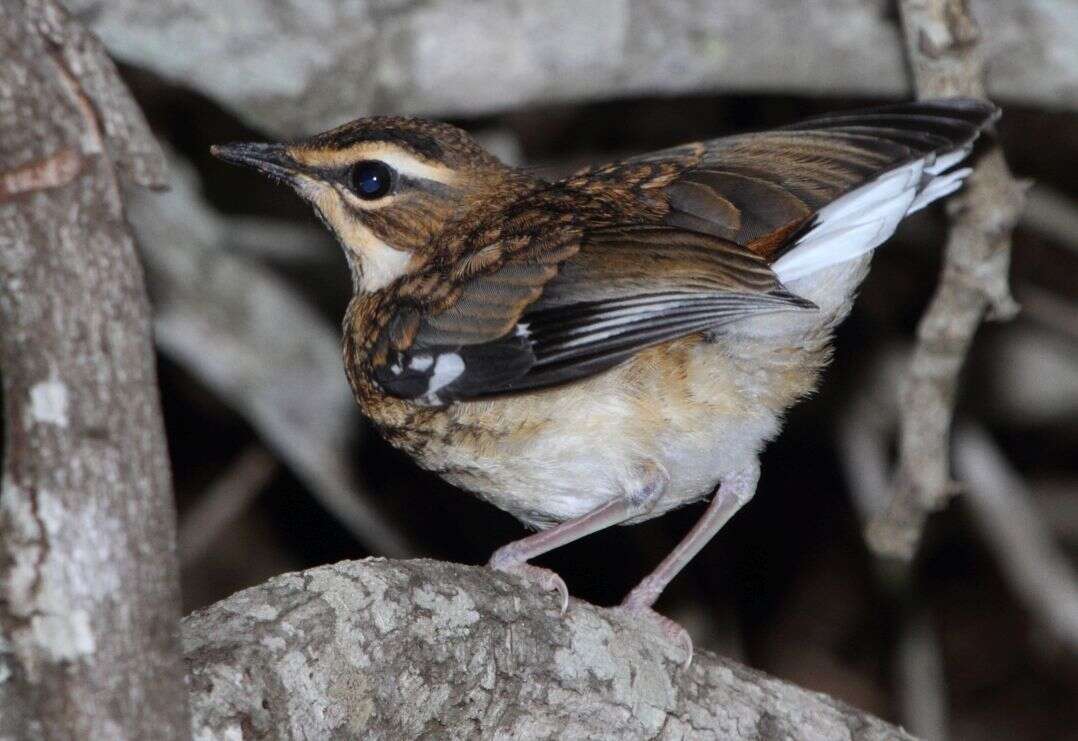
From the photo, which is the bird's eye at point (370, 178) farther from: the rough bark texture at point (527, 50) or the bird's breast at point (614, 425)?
the rough bark texture at point (527, 50)

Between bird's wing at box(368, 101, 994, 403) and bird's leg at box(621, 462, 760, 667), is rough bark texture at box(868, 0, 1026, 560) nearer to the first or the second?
bird's wing at box(368, 101, 994, 403)

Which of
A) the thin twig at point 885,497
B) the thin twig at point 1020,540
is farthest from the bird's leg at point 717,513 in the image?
the thin twig at point 1020,540

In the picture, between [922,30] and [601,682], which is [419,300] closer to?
[601,682]

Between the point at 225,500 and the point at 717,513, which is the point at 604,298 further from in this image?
the point at 225,500

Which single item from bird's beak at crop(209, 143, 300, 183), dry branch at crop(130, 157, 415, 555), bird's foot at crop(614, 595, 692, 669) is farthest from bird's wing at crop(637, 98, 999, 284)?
dry branch at crop(130, 157, 415, 555)

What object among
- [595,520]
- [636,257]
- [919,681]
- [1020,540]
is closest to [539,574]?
[595,520]

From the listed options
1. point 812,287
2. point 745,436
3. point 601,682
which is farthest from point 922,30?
point 601,682
